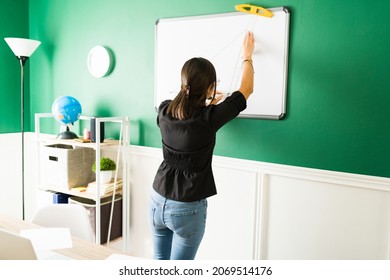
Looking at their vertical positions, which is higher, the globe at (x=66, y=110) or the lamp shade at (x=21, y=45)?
the lamp shade at (x=21, y=45)

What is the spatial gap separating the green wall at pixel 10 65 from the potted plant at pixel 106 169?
1.07 metres

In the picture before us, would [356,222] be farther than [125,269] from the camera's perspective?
Yes

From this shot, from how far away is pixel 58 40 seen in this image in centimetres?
305

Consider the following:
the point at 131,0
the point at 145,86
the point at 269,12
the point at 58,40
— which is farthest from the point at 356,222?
the point at 58,40

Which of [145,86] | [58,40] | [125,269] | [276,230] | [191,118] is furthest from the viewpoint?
[58,40]

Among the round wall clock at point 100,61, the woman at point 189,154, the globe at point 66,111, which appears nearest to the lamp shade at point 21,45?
the round wall clock at point 100,61

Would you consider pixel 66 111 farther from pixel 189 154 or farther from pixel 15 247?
pixel 15 247

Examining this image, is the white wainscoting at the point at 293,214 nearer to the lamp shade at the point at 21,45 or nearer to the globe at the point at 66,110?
the globe at the point at 66,110

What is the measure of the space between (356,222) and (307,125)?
54 cm

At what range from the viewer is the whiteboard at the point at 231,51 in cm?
205

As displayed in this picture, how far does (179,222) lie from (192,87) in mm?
593

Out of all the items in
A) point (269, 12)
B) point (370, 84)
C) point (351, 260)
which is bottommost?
point (351, 260)

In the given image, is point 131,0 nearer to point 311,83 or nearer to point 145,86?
point 145,86

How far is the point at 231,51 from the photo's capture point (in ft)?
7.25
